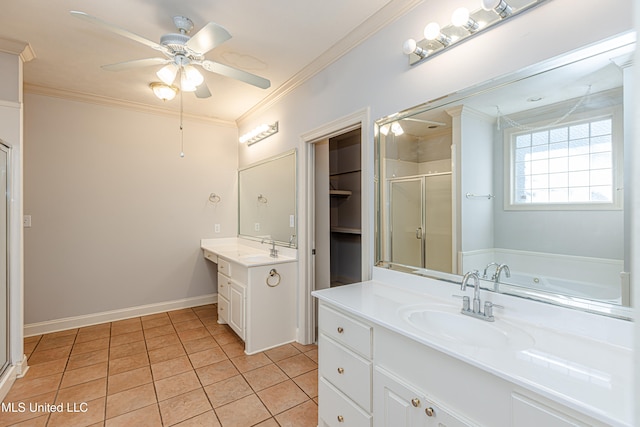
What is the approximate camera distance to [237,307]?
285 centimetres

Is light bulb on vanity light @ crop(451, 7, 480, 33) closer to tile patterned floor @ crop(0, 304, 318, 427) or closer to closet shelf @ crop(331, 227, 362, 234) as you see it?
tile patterned floor @ crop(0, 304, 318, 427)

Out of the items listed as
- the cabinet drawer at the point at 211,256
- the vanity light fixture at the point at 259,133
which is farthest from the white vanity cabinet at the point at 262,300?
the vanity light fixture at the point at 259,133

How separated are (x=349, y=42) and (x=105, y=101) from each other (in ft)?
9.57

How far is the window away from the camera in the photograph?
3.54ft

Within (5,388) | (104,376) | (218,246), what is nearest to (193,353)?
(104,376)

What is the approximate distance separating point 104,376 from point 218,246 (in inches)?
75.8

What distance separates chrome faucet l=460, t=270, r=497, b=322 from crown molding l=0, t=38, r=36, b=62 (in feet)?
11.4

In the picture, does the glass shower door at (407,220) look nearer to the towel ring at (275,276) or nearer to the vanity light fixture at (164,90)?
the towel ring at (275,276)

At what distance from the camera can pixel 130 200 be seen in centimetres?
355

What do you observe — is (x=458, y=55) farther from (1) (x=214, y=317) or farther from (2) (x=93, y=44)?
(1) (x=214, y=317)

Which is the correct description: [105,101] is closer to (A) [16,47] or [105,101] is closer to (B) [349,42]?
(A) [16,47]

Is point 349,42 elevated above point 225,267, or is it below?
above

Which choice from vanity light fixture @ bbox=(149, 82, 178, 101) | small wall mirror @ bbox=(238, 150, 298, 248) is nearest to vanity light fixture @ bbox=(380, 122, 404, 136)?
small wall mirror @ bbox=(238, 150, 298, 248)

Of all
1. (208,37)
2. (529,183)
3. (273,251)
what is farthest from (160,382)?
(529,183)
